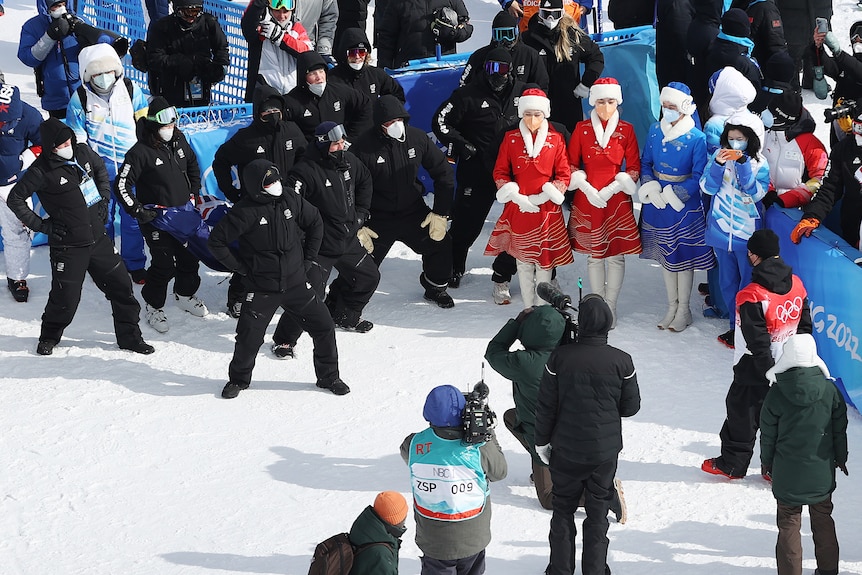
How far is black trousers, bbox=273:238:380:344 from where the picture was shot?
9484 millimetres

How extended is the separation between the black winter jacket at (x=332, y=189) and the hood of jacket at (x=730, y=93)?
2.70 meters

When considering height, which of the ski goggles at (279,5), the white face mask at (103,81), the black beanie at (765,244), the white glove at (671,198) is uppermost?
the ski goggles at (279,5)

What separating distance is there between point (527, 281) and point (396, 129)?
5.12 feet

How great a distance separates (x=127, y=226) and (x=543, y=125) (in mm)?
3590

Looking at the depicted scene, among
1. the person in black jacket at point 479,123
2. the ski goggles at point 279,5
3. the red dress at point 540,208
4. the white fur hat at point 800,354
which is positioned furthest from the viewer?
the ski goggles at point 279,5

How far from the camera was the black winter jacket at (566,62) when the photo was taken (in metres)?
10.8

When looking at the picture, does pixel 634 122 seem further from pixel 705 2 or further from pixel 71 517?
pixel 71 517

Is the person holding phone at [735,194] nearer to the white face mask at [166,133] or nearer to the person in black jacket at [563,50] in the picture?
the person in black jacket at [563,50]

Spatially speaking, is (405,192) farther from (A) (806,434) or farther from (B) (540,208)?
(A) (806,434)

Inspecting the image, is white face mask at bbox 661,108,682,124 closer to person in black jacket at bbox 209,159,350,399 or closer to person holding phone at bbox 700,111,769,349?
person holding phone at bbox 700,111,769,349

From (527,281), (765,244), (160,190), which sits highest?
(765,244)

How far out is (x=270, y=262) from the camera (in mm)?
8641

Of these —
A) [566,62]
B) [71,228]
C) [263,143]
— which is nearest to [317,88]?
[263,143]

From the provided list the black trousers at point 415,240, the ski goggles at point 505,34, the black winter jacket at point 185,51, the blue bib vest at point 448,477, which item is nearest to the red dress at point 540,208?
the black trousers at point 415,240
